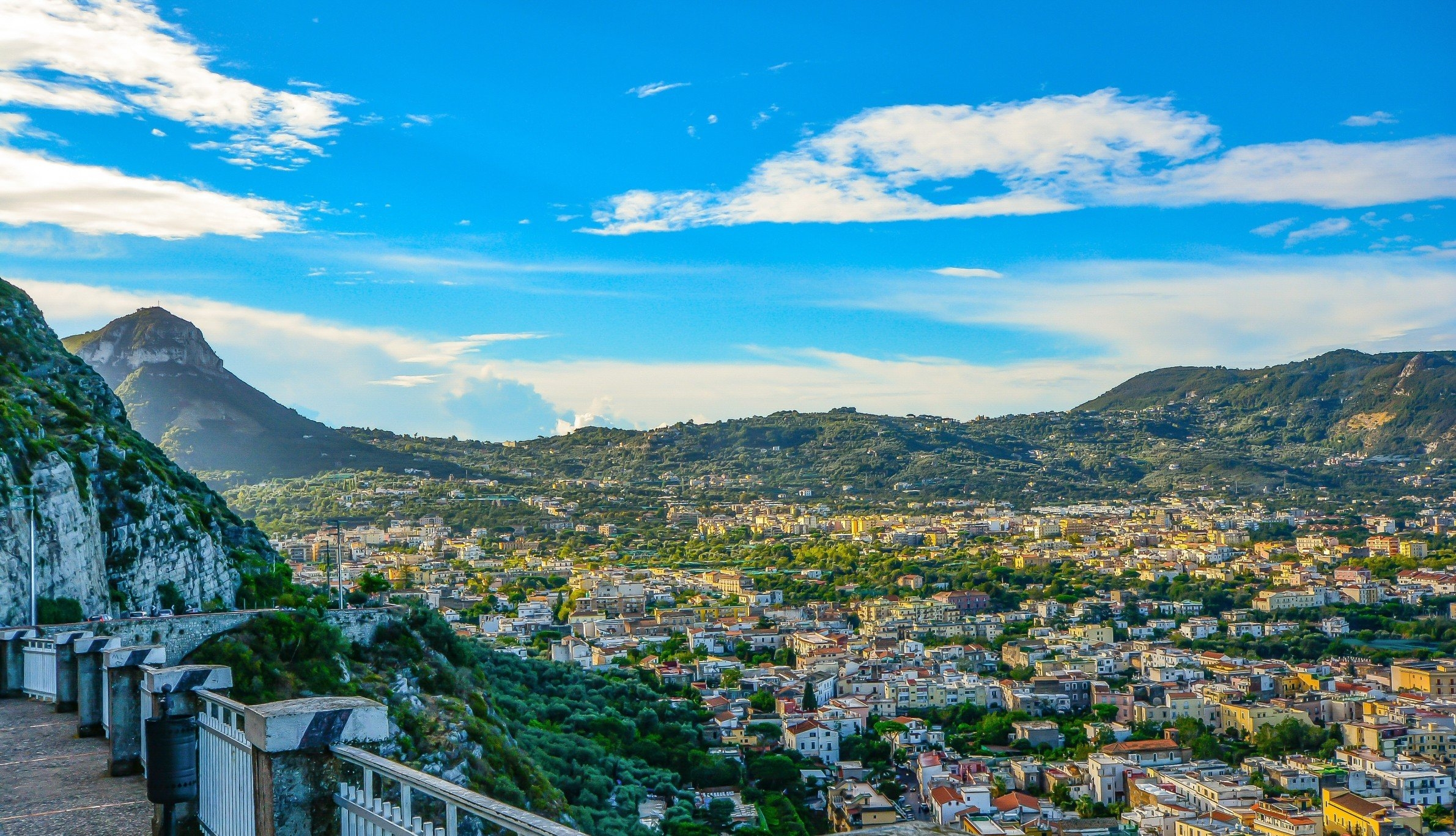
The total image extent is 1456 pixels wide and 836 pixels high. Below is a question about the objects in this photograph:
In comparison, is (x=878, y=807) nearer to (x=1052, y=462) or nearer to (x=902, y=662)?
(x=902, y=662)

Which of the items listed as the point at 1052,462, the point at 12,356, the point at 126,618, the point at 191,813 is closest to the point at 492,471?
the point at 1052,462

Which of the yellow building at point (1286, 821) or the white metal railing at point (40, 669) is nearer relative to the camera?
the white metal railing at point (40, 669)

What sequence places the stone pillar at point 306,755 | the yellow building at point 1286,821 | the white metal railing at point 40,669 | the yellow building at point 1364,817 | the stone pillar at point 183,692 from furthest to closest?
1. the yellow building at point 1364,817
2. the yellow building at point 1286,821
3. the white metal railing at point 40,669
4. the stone pillar at point 183,692
5. the stone pillar at point 306,755

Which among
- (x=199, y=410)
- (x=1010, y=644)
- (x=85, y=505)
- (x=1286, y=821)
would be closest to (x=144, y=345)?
(x=199, y=410)

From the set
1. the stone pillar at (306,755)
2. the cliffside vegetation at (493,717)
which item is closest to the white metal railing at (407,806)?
the stone pillar at (306,755)

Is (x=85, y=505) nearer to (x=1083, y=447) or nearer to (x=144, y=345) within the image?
(x=144, y=345)

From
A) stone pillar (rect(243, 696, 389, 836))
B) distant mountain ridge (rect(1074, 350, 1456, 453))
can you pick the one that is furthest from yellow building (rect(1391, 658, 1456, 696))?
distant mountain ridge (rect(1074, 350, 1456, 453))

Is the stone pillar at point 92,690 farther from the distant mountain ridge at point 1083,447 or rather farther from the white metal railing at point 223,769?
the distant mountain ridge at point 1083,447
